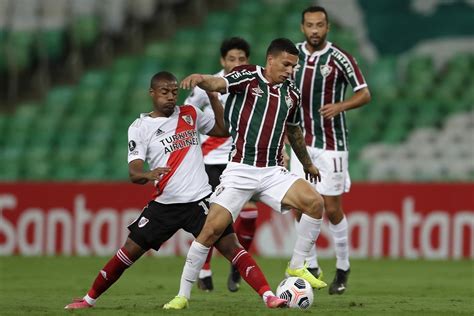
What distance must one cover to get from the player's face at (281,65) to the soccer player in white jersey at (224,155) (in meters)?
2.00

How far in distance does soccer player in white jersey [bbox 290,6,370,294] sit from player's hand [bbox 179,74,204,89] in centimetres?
232

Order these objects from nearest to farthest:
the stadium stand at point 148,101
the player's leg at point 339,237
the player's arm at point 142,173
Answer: the player's arm at point 142,173 → the player's leg at point 339,237 → the stadium stand at point 148,101

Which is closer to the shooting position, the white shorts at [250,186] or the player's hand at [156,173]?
the player's hand at [156,173]

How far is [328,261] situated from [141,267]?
268 cm

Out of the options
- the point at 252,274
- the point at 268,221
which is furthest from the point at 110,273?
the point at 268,221

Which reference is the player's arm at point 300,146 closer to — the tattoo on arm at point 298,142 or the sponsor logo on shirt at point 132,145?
the tattoo on arm at point 298,142

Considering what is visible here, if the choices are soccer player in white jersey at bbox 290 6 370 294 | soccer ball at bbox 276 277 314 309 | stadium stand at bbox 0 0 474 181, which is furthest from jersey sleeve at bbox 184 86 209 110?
stadium stand at bbox 0 0 474 181

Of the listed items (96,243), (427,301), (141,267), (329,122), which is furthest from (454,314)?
(96,243)

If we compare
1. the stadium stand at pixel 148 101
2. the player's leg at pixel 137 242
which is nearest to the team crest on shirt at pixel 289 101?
the player's leg at pixel 137 242

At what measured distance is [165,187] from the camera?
933cm

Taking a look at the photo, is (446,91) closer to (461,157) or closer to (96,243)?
(461,157)

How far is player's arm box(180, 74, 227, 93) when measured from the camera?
8828mm

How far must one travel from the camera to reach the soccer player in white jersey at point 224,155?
11367 millimetres

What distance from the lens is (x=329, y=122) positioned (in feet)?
36.6
